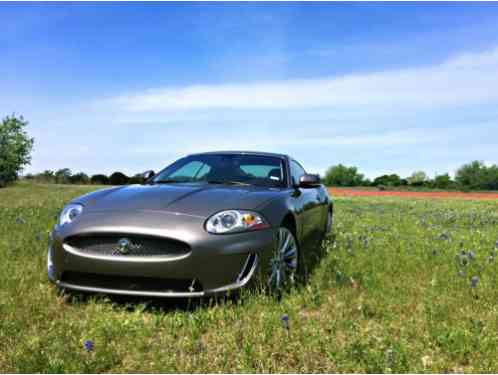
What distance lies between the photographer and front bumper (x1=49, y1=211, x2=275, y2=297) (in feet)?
9.65

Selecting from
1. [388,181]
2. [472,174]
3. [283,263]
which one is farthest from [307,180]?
[472,174]

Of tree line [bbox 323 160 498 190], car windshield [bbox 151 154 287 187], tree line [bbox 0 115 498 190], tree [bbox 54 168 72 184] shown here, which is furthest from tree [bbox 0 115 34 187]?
car windshield [bbox 151 154 287 187]

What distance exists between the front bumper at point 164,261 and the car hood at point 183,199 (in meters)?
0.14

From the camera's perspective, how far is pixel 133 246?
3.05 m

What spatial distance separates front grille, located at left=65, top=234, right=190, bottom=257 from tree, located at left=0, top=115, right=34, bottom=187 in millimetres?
58247

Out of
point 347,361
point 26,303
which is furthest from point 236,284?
point 26,303

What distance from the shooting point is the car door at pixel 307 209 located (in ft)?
14.7

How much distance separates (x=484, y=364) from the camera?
2381 millimetres

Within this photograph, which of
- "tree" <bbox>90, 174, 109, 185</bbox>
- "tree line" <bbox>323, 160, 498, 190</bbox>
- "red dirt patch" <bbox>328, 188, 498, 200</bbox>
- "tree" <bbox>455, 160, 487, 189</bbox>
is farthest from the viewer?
"tree" <bbox>455, 160, 487, 189</bbox>

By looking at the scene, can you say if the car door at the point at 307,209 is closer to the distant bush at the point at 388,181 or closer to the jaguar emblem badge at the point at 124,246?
the jaguar emblem badge at the point at 124,246

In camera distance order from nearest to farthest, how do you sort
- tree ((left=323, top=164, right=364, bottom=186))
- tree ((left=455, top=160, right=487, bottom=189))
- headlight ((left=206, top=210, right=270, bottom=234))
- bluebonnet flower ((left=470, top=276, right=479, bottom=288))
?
headlight ((left=206, top=210, right=270, bottom=234)) → bluebonnet flower ((left=470, top=276, right=479, bottom=288)) → tree ((left=455, top=160, right=487, bottom=189)) → tree ((left=323, top=164, right=364, bottom=186))

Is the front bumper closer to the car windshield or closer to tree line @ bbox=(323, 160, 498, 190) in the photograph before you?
the car windshield

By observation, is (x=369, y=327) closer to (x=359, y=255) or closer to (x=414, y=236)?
(x=359, y=255)

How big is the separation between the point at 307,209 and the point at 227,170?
1132 mm
